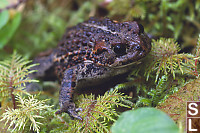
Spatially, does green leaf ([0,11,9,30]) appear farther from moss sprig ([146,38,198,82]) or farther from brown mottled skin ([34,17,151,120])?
moss sprig ([146,38,198,82])

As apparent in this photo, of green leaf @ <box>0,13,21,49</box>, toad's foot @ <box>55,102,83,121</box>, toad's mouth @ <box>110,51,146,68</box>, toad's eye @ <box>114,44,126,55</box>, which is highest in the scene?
green leaf @ <box>0,13,21,49</box>

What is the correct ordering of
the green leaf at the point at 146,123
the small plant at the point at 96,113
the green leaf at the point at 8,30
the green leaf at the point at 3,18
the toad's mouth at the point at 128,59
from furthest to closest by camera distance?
the green leaf at the point at 8,30 < the green leaf at the point at 3,18 < the toad's mouth at the point at 128,59 < the small plant at the point at 96,113 < the green leaf at the point at 146,123

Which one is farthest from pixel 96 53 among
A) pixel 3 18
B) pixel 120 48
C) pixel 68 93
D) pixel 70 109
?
pixel 3 18

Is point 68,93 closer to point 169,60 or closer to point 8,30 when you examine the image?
point 169,60

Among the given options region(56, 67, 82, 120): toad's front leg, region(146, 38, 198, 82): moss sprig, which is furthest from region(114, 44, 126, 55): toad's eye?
region(56, 67, 82, 120): toad's front leg

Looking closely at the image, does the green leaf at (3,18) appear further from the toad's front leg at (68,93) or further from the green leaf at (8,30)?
the toad's front leg at (68,93)

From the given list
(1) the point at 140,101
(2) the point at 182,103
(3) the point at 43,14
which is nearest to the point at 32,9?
(3) the point at 43,14

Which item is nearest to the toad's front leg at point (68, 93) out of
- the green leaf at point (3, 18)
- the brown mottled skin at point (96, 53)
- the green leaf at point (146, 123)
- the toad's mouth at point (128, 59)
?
the brown mottled skin at point (96, 53)
